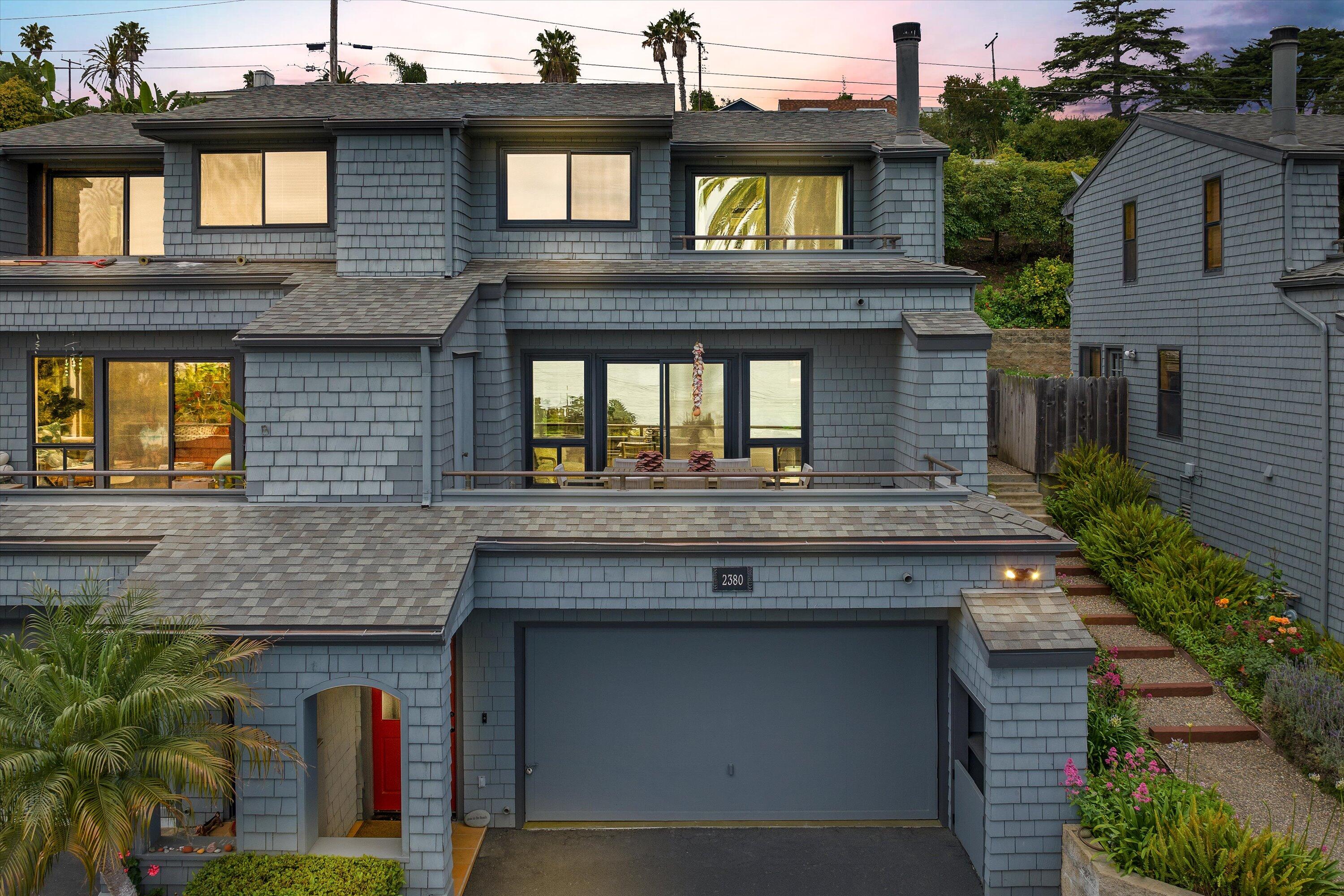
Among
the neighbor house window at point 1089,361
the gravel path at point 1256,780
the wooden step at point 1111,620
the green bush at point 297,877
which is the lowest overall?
the green bush at point 297,877

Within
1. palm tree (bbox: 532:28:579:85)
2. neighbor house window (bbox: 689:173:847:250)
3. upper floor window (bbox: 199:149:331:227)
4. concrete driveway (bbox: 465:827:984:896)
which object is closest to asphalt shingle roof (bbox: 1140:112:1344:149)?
neighbor house window (bbox: 689:173:847:250)

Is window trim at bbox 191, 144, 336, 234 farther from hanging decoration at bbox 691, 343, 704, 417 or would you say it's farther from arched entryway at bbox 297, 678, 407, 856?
arched entryway at bbox 297, 678, 407, 856

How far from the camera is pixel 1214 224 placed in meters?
16.6

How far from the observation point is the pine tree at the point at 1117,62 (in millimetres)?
45750

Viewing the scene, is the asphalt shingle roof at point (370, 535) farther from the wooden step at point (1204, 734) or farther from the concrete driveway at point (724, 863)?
the concrete driveway at point (724, 863)

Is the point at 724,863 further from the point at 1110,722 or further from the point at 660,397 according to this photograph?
the point at 660,397

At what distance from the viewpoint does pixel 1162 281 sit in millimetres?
18266

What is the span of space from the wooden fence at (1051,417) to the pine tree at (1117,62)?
32.0 meters

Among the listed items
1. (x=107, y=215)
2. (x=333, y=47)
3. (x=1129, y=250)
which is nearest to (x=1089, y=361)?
(x=1129, y=250)

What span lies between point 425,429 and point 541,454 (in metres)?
3.51

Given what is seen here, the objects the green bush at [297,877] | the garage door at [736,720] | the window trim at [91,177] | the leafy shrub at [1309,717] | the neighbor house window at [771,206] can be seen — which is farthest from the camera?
the window trim at [91,177]

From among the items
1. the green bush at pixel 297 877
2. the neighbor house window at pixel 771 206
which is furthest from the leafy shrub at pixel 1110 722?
the neighbor house window at pixel 771 206

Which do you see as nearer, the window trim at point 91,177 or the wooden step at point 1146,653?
the wooden step at point 1146,653

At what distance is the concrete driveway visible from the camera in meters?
10.2
